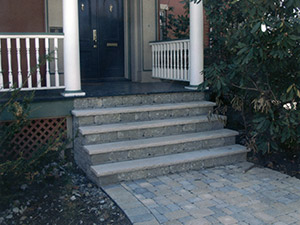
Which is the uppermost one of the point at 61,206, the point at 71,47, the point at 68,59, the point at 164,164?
the point at 71,47

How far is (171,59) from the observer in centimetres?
714

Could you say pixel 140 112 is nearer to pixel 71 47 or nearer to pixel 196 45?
pixel 71 47

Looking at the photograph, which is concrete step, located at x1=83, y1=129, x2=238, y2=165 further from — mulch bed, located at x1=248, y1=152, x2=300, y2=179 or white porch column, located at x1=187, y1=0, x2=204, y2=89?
white porch column, located at x1=187, y1=0, x2=204, y2=89

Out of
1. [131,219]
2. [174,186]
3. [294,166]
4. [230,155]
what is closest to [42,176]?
[131,219]

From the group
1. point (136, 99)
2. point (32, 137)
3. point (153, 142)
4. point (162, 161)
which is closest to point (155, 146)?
point (153, 142)

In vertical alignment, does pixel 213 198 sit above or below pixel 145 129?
below

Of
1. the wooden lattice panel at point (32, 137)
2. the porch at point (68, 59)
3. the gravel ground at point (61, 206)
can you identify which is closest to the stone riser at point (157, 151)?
the gravel ground at point (61, 206)

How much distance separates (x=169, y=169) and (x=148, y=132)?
69 cm

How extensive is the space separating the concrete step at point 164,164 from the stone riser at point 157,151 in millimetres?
89

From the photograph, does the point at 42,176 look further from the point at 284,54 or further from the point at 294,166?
the point at 294,166

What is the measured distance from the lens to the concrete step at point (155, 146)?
4.55 metres

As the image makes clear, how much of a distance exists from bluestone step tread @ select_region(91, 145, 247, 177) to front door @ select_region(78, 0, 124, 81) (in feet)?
11.8

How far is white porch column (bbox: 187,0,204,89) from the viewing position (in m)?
6.10

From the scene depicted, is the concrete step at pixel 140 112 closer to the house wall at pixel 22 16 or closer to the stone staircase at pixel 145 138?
the stone staircase at pixel 145 138
